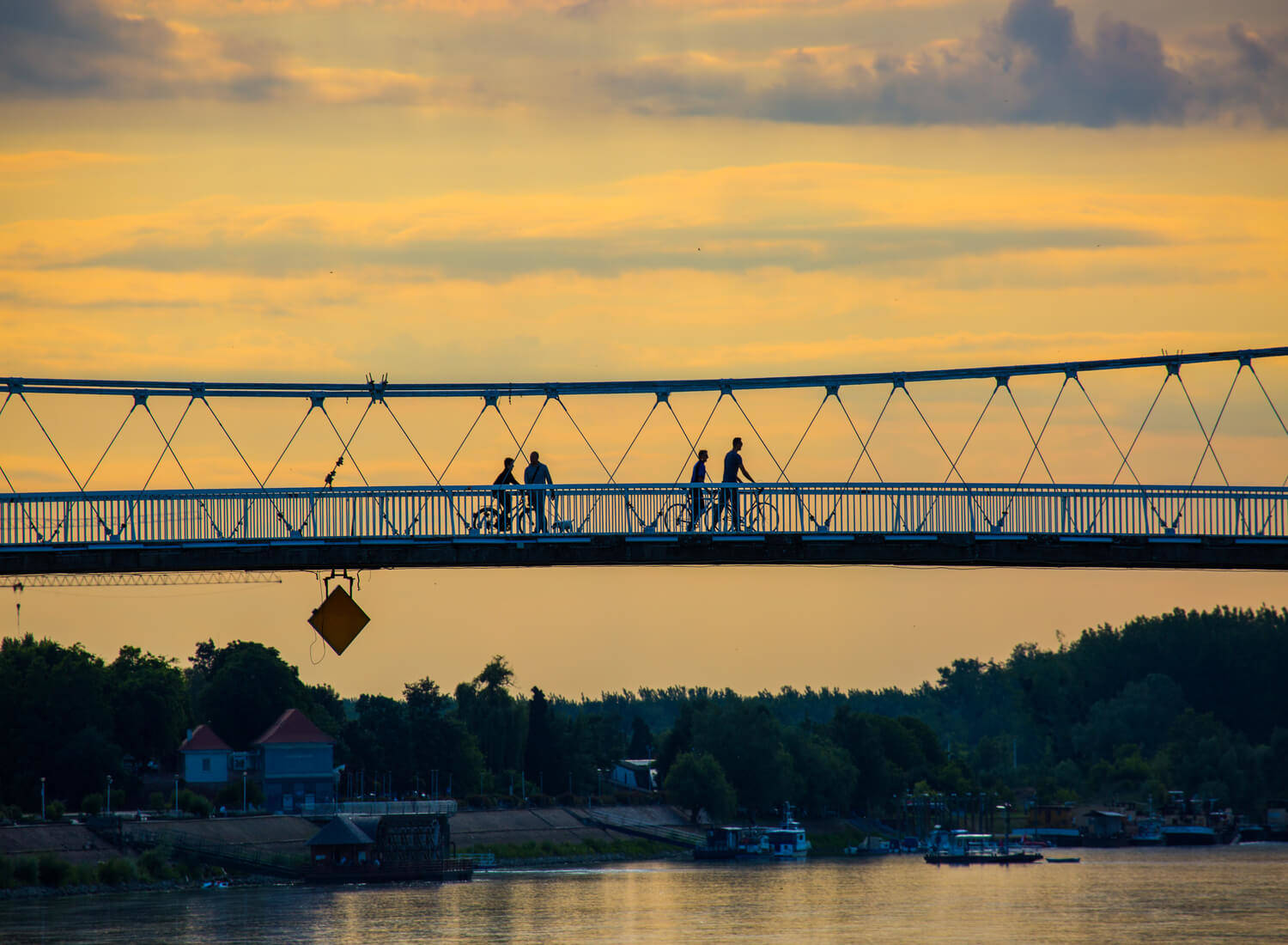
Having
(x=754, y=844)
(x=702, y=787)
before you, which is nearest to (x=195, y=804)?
(x=754, y=844)

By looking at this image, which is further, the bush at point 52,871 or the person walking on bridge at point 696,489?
the bush at point 52,871

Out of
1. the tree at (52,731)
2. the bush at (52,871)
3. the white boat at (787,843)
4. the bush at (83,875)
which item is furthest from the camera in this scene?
the white boat at (787,843)

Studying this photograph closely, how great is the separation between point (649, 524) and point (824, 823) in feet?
365

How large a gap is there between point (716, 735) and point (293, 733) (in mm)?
35886

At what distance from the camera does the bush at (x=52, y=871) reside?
9125cm

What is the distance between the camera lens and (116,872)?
94688mm

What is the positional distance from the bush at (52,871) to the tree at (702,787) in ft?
202

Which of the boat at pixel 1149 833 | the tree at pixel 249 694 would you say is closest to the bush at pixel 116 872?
the tree at pixel 249 694

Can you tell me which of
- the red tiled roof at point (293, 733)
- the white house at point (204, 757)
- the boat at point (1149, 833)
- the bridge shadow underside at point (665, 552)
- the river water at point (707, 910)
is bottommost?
the river water at point (707, 910)

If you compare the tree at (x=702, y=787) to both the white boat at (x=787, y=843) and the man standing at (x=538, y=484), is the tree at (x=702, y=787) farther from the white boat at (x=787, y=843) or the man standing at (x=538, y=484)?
the man standing at (x=538, y=484)

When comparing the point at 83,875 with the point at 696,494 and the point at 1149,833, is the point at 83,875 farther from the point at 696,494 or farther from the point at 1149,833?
the point at 1149,833

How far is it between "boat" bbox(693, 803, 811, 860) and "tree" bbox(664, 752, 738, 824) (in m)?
2.38

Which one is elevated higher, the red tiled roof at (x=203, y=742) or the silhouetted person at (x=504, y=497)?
the silhouetted person at (x=504, y=497)

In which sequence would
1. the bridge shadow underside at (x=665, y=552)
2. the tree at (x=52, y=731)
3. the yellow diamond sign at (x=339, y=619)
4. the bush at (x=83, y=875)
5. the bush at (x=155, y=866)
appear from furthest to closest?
the tree at (x=52, y=731)
the bush at (x=155, y=866)
the bush at (x=83, y=875)
the bridge shadow underside at (x=665, y=552)
the yellow diamond sign at (x=339, y=619)
